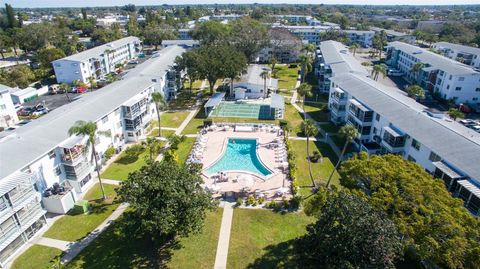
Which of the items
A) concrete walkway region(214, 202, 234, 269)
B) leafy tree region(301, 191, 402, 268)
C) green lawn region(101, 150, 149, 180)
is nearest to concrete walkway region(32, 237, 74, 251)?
green lawn region(101, 150, 149, 180)

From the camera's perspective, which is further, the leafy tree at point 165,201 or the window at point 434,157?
the window at point 434,157

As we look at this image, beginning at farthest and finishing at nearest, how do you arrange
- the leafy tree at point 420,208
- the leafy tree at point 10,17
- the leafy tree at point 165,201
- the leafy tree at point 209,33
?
the leafy tree at point 10,17 < the leafy tree at point 209,33 < the leafy tree at point 165,201 < the leafy tree at point 420,208

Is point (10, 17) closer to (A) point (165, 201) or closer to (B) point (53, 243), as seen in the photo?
(B) point (53, 243)

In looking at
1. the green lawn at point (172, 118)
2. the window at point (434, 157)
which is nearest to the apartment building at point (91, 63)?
the green lawn at point (172, 118)

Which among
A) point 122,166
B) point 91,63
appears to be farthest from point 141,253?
point 91,63

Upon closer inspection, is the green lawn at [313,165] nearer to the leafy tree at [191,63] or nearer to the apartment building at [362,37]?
the leafy tree at [191,63]

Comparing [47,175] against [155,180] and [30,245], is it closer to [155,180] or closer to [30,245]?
[30,245]
